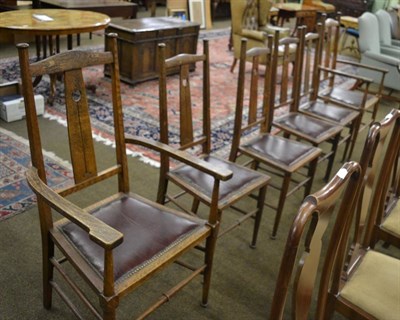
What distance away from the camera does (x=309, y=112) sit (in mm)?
2945

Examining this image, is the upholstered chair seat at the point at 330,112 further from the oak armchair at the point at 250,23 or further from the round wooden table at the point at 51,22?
the oak armchair at the point at 250,23

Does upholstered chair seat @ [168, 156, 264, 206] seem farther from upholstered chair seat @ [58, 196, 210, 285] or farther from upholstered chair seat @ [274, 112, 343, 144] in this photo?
upholstered chair seat @ [274, 112, 343, 144]

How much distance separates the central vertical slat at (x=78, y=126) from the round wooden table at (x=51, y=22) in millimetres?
1696

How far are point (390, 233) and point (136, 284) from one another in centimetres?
102

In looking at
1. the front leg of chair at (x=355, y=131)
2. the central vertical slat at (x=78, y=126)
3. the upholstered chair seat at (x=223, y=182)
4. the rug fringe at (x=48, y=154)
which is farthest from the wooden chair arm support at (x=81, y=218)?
the front leg of chair at (x=355, y=131)

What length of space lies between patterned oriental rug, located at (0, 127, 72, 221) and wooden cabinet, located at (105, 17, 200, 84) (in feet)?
5.26

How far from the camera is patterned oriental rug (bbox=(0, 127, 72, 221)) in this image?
2286 mm

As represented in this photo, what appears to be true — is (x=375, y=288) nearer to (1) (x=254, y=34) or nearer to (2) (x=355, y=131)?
(2) (x=355, y=131)

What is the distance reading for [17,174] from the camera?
8.39 ft

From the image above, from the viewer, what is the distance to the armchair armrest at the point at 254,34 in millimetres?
4883

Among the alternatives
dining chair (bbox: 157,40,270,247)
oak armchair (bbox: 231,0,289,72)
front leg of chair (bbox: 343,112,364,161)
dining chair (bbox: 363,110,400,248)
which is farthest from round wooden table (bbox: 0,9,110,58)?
dining chair (bbox: 363,110,400,248)

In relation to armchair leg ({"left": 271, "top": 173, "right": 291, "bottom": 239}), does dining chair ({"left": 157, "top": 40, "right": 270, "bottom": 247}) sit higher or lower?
higher

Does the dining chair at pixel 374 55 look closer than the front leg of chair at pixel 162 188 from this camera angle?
No

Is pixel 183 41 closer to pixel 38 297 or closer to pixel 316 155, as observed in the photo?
pixel 316 155
